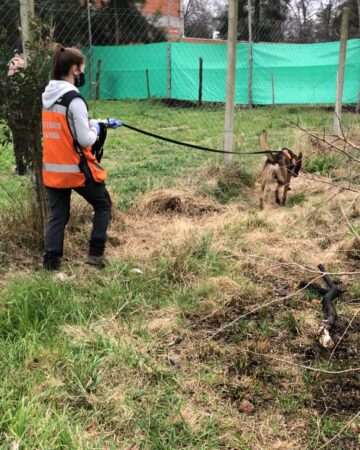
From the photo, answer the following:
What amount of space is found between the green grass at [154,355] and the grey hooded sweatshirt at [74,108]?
0.94 metres

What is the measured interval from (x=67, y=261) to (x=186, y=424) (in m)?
1.92

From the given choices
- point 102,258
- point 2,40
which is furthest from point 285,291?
point 2,40

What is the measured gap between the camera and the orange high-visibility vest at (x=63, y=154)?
3082 mm

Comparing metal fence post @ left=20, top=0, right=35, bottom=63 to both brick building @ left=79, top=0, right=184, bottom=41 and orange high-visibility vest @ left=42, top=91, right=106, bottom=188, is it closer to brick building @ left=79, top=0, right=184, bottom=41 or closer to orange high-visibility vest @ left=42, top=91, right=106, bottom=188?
orange high-visibility vest @ left=42, top=91, right=106, bottom=188

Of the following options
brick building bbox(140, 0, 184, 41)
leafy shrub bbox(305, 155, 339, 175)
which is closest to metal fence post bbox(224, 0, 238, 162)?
leafy shrub bbox(305, 155, 339, 175)

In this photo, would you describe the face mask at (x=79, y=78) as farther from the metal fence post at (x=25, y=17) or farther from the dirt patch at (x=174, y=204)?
the dirt patch at (x=174, y=204)

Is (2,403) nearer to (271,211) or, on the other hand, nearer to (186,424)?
(186,424)

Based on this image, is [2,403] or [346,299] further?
[346,299]

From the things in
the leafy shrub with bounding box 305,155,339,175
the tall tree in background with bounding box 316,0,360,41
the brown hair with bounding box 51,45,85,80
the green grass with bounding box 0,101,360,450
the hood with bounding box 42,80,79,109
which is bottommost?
the green grass with bounding box 0,101,360,450

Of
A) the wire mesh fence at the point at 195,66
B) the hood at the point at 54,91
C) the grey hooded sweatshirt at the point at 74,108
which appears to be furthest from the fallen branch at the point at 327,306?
the wire mesh fence at the point at 195,66

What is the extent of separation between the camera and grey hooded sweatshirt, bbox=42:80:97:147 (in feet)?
10.00

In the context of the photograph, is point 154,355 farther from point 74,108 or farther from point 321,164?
point 321,164

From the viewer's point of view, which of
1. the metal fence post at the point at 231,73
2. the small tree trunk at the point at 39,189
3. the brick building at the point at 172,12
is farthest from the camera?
the brick building at the point at 172,12

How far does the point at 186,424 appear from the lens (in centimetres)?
207
